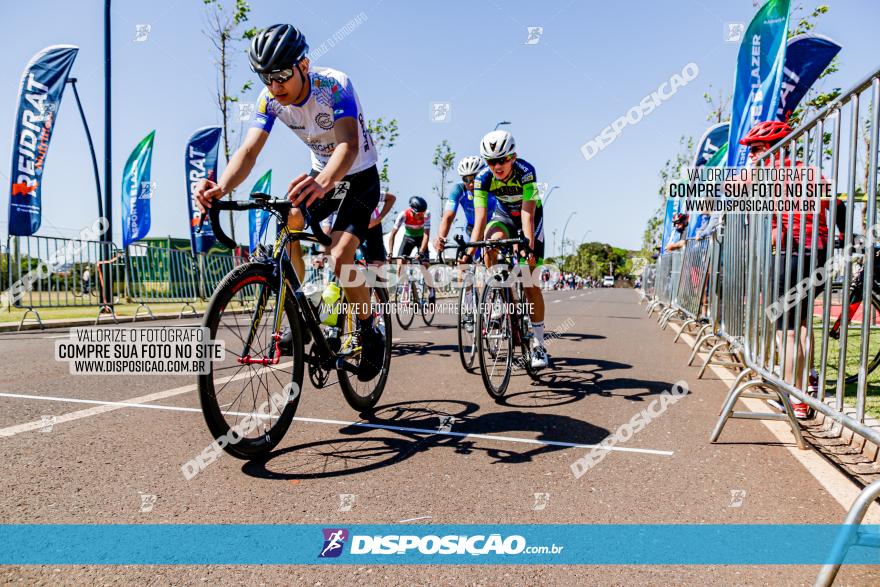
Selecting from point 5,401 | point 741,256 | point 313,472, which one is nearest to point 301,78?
point 313,472

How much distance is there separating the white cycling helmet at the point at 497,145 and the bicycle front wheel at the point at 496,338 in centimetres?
123

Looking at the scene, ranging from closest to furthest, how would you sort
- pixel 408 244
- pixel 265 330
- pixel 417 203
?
pixel 265 330 < pixel 417 203 < pixel 408 244

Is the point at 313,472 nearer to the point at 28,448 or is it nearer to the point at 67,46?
the point at 28,448

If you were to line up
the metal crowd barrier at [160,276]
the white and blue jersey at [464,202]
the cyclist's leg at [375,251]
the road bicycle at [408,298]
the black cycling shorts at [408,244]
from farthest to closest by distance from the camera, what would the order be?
the metal crowd barrier at [160,276], the black cycling shorts at [408,244], the road bicycle at [408,298], the white and blue jersey at [464,202], the cyclist's leg at [375,251]

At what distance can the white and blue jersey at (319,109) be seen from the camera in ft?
11.6

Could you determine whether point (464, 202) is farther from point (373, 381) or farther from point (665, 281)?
point (665, 281)

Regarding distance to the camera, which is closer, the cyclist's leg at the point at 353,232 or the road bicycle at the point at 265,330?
the road bicycle at the point at 265,330

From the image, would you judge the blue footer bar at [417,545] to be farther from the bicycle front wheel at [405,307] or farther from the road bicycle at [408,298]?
the bicycle front wheel at [405,307]

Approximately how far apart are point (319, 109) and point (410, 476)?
226 cm

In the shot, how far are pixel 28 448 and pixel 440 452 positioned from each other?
2.20m

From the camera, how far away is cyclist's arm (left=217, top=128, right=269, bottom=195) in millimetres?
3332

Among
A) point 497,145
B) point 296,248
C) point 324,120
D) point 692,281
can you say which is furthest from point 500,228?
point 692,281

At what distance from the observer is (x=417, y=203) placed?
977 centimetres

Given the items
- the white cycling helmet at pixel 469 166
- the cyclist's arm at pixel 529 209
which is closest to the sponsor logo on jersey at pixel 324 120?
the cyclist's arm at pixel 529 209
